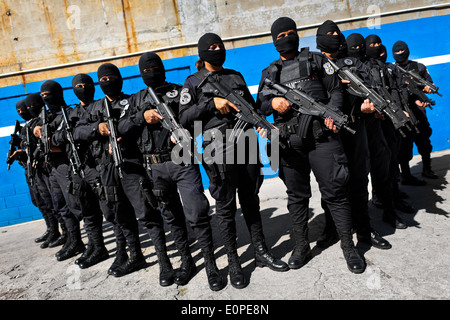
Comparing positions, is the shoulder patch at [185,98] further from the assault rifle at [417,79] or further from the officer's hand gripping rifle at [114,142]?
the assault rifle at [417,79]

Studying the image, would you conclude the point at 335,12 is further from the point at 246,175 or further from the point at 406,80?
the point at 246,175

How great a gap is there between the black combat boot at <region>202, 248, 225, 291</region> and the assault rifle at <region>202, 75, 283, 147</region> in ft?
3.54

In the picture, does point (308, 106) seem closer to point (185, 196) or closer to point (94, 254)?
point (185, 196)

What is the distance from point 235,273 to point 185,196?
2.68 feet

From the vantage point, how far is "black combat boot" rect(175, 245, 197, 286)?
2.87m

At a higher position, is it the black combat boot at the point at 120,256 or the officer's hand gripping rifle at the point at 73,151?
the officer's hand gripping rifle at the point at 73,151

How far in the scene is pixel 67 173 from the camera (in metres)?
3.87

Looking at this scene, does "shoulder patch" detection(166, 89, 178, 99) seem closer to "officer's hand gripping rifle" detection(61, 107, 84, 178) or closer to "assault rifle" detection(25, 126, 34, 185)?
"officer's hand gripping rifle" detection(61, 107, 84, 178)

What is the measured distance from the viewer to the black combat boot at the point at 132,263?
3.25 meters

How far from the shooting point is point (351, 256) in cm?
269

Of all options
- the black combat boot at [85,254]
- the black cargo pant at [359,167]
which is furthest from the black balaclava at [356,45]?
the black combat boot at [85,254]

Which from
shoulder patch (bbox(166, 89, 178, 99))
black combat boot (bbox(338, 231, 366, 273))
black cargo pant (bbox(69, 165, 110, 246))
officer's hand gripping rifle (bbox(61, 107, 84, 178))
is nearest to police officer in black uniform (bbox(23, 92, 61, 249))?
black cargo pant (bbox(69, 165, 110, 246))

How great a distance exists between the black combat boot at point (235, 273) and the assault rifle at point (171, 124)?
110 centimetres

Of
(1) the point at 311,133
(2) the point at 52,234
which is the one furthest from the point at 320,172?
(2) the point at 52,234
